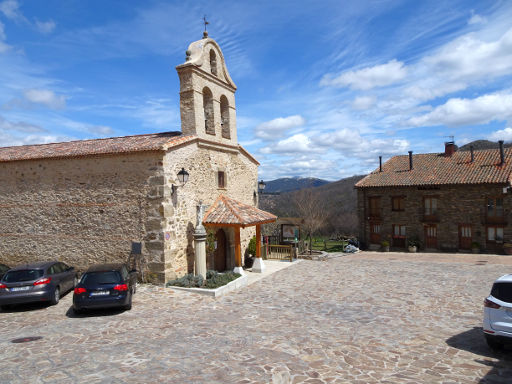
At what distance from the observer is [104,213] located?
1397 centimetres

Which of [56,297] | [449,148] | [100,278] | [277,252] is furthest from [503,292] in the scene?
[449,148]

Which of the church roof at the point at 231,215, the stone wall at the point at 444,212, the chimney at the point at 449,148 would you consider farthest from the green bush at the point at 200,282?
the chimney at the point at 449,148

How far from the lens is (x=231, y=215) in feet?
49.3

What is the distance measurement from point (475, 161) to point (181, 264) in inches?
906

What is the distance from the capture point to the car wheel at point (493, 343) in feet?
22.9

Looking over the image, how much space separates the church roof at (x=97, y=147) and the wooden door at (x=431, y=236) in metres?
19.5

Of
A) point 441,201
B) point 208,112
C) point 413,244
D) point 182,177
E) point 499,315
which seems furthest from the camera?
point 413,244

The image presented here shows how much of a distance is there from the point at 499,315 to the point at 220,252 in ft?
39.7

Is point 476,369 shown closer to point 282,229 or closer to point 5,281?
point 5,281

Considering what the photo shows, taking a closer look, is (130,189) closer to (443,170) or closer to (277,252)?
(277,252)

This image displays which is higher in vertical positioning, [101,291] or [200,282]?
[101,291]

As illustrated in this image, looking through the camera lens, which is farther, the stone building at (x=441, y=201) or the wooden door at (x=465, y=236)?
the wooden door at (x=465, y=236)

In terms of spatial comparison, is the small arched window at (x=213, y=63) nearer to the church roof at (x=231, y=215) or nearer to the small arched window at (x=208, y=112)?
the small arched window at (x=208, y=112)

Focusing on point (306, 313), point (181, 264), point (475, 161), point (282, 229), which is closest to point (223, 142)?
point (181, 264)
